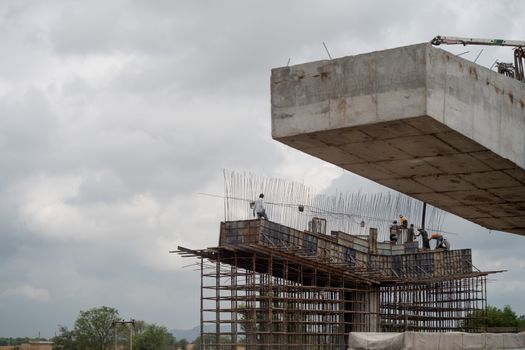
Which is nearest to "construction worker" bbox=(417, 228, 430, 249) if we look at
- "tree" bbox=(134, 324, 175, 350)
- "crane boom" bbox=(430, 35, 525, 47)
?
"crane boom" bbox=(430, 35, 525, 47)

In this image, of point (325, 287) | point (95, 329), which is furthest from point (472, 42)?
point (95, 329)

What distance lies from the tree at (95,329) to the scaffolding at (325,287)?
23.5 m

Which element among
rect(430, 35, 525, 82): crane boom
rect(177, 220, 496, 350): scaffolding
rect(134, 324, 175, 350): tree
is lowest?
rect(134, 324, 175, 350): tree

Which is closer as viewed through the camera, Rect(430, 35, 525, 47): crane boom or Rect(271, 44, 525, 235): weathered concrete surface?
Rect(271, 44, 525, 235): weathered concrete surface

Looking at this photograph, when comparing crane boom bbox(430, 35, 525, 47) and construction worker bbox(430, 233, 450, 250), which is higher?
crane boom bbox(430, 35, 525, 47)

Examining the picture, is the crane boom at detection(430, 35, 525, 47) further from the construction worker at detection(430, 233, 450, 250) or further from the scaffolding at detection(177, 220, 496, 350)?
the construction worker at detection(430, 233, 450, 250)

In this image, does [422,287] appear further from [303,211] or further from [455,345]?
[455,345]

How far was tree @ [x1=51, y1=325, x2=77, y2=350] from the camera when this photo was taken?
171ft

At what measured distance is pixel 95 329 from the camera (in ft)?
169

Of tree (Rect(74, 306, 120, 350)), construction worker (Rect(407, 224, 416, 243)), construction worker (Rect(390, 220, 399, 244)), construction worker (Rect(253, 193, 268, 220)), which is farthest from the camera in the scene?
tree (Rect(74, 306, 120, 350))

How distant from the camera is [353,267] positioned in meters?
28.2

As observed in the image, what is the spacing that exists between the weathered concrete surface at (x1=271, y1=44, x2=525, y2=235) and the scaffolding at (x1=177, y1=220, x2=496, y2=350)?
582 inches

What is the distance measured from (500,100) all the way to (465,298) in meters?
24.5

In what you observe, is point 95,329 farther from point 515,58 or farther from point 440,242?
point 515,58
